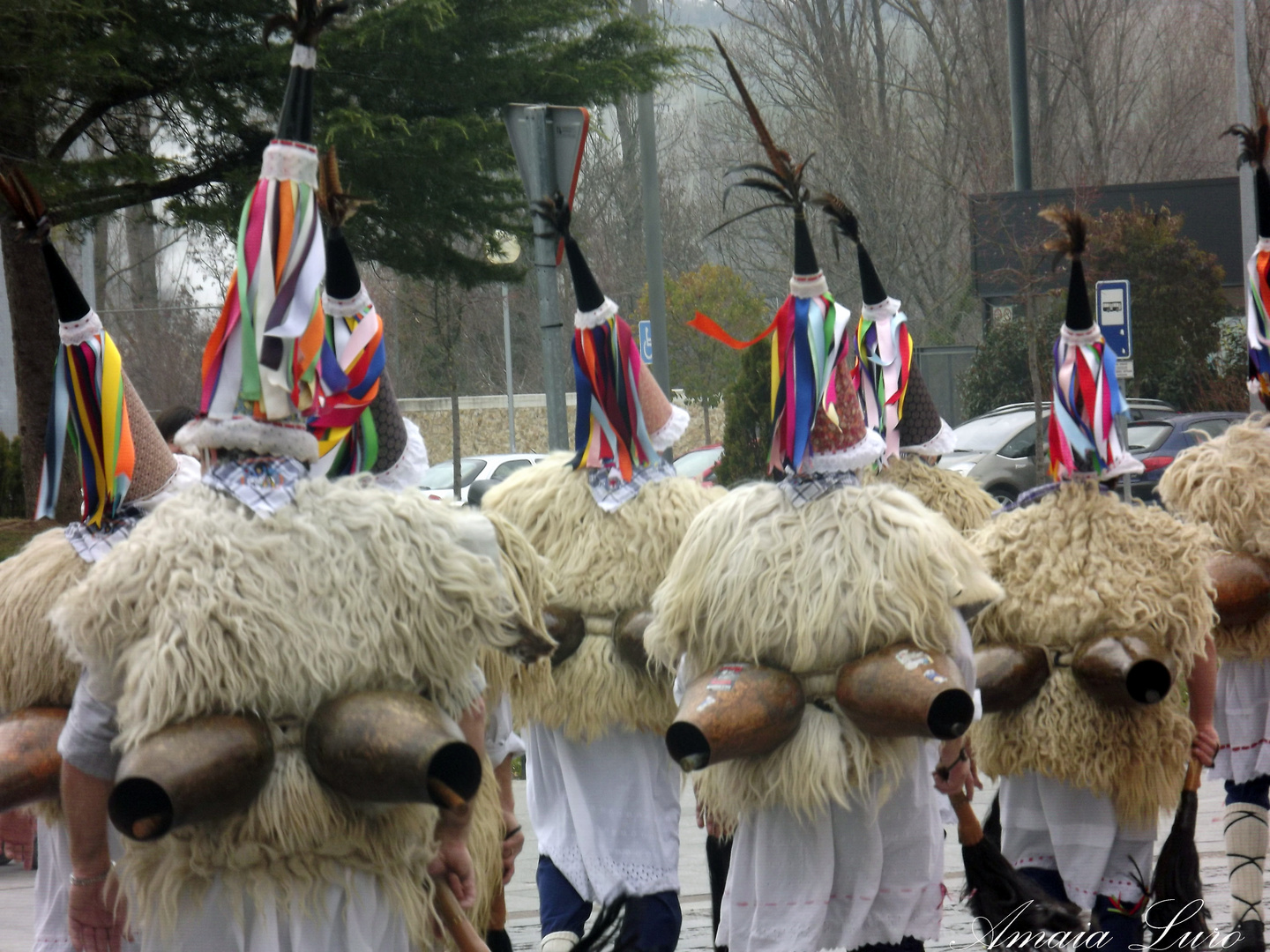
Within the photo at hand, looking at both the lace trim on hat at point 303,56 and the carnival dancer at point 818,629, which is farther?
the carnival dancer at point 818,629

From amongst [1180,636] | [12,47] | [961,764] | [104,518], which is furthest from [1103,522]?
[12,47]

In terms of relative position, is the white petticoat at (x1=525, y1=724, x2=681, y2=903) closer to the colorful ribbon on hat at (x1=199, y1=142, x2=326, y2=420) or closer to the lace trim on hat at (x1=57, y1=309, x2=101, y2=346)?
the lace trim on hat at (x1=57, y1=309, x2=101, y2=346)

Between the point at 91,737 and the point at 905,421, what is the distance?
10.8 ft

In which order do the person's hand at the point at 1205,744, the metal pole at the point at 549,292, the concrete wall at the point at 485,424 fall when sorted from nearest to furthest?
the person's hand at the point at 1205,744
the metal pole at the point at 549,292
the concrete wall at the point at 485,424

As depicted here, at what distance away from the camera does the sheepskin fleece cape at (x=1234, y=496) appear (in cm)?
493

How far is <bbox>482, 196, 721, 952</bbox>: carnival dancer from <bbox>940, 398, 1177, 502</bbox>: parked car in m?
11.6

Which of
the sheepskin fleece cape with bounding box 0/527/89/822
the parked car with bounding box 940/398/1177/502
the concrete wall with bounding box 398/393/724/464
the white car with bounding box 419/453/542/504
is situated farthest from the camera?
the concrete wall with bounding box 398/393/724/464

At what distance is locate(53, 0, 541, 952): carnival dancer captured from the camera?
2656mm

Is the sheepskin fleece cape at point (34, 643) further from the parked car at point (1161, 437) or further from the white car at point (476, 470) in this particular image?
the white car at point (476, 470)

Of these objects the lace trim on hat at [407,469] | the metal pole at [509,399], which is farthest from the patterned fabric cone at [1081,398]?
the metal pole at [509,399]

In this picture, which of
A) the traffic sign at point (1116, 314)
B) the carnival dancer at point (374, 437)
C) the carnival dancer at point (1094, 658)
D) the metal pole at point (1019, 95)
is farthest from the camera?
the metal pole at point (1019, 95)

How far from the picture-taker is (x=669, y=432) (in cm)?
512

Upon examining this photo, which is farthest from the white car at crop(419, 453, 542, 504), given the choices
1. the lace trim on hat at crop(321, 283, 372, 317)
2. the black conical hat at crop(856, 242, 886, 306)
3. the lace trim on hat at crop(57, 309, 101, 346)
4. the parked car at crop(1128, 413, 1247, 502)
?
the lace trim on hat at crop(57, 309, 101, 346)

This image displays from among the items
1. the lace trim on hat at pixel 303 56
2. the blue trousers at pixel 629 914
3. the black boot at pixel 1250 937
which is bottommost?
the black boot at pixel 1250 937
